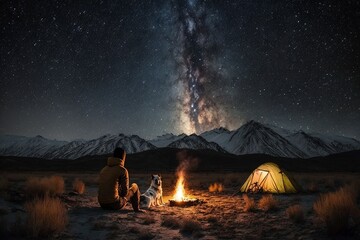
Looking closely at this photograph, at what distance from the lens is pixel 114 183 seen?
10016 millimetres

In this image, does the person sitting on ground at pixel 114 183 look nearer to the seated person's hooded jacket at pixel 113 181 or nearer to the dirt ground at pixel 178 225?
the seated person's hooded jacket at pixel 113 181

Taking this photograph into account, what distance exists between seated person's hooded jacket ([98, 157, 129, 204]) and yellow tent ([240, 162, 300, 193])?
10961 millimetres

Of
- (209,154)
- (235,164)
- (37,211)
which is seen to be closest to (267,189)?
(37,211)

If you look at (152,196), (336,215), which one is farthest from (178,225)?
(336,215)

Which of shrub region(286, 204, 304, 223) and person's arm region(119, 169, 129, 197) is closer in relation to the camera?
shrub region(286, 204, 304, 223)

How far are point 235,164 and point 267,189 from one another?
339 ft

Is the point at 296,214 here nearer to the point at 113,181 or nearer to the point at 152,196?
the point at 152,196

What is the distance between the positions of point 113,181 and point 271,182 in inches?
463

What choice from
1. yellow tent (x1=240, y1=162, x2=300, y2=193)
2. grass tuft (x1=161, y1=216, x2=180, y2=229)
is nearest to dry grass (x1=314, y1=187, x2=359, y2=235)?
grass tuft (x1=161, y1=216, x2=180, y2=229)

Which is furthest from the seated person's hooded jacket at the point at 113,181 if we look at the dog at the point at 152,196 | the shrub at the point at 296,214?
the shrub at the point at 296,214

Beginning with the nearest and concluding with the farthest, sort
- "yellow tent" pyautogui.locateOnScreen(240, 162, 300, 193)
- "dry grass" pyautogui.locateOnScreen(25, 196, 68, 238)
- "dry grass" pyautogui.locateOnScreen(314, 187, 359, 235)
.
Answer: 1. "dry grass" pyautogui.locateOnScreen(25, 196, 68, 238)
2. "dry grass" pyautogui.locateOnScreen(314, 187, 359, 235)
3. "yellow tent" pyautogui.locateOnScreen(240, 162, 300, 193)

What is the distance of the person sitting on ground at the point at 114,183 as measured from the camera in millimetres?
10047

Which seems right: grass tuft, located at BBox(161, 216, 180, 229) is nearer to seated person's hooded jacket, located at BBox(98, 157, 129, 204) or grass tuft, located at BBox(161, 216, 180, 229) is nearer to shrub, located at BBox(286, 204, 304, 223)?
seated person's hooded jacket, located at BBox(98, 157, 129, 204)

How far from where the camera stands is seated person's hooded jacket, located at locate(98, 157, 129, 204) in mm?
10023
